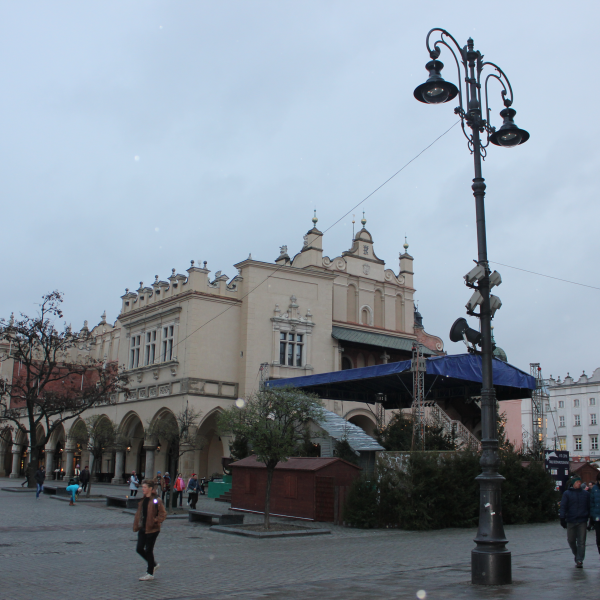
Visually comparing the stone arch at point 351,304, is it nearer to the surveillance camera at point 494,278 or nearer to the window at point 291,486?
the window at point 291,486

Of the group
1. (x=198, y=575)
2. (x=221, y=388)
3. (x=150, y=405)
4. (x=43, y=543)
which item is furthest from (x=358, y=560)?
(x=150, y=405)

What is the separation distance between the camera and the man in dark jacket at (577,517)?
37.8 feet

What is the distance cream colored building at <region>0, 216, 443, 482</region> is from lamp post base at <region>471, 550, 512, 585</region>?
28562 mm

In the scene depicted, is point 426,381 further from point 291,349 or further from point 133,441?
point 133,441

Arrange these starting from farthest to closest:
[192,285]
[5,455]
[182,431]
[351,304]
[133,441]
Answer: [5,455]
[351,304]
[133,441]
[192,285]
[182,431]

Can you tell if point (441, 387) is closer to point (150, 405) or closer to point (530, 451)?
point (530, 451)

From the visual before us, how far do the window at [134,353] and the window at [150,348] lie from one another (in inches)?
55.4

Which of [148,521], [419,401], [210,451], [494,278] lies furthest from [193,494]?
[210,451]

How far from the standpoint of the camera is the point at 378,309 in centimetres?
4753

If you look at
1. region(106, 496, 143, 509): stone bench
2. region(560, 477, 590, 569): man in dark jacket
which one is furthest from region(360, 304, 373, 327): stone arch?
region(560, 477, 590, 569): man in dark jacket

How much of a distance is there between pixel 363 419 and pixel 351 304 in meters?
7.73

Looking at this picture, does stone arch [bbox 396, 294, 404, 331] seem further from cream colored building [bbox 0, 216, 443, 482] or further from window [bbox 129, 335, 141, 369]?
window [bbox 129, 335, 141, 369]

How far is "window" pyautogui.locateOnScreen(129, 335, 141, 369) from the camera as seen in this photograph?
1806 inches

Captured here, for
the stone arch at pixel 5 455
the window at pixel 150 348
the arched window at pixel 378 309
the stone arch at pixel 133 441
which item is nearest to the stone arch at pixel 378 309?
the arched window at pixel 378 309
